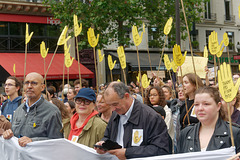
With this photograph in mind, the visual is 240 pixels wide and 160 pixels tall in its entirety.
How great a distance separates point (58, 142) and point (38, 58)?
15727 mm

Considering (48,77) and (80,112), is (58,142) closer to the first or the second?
(80,112)

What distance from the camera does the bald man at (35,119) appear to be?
401 cm

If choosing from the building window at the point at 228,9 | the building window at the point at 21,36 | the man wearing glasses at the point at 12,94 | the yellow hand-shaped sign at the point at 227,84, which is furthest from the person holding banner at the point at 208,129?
the building window at the point at 228,9

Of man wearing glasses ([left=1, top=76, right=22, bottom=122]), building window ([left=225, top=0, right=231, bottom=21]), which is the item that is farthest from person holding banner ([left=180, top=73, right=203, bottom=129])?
building window ([left=225, top=0, right=231, bottom=21])

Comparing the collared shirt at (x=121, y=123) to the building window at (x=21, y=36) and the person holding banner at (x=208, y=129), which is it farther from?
the building window at (x=21, y=36)

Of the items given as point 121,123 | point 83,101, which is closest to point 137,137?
point 121,123

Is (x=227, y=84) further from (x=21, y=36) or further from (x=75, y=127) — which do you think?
(x=21, y=36)

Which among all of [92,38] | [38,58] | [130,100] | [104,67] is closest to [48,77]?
[38,58]

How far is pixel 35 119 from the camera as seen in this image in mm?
4082

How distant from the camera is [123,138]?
3.42m

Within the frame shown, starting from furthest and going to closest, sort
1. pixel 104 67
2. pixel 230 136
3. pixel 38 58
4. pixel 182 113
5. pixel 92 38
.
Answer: pixel 104 67, pixel 38 58, pixel 92 38, pixel 182 113, pixel 230 136

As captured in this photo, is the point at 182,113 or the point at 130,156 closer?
the point at 130,156

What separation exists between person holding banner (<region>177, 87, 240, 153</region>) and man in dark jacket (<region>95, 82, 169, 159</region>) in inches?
9.5

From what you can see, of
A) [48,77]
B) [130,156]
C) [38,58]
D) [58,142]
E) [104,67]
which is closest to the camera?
[130,156]
